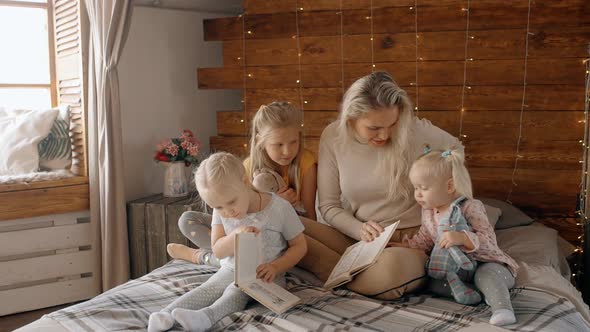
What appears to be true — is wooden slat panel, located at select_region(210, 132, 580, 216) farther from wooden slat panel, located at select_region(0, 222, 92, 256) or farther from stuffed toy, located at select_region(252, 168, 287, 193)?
wooden slat panel, located at select_region(0, 222, 92, 256)

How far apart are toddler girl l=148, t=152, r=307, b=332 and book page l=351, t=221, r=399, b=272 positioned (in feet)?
0.59

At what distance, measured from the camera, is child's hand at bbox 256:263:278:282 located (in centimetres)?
205

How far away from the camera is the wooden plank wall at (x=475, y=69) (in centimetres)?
309

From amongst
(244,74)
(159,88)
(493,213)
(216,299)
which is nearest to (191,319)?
(216,299)

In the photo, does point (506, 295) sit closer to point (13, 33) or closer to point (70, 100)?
point (70, 100)

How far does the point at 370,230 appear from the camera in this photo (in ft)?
7.57

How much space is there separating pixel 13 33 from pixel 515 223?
2.71 metres

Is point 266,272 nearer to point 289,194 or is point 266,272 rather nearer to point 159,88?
point 289,194

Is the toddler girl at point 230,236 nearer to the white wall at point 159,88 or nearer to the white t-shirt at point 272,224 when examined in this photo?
the white t-shirt at point 272,224

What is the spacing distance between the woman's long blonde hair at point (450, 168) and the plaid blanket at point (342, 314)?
0.35 metres

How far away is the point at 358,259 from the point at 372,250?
0.06 metres

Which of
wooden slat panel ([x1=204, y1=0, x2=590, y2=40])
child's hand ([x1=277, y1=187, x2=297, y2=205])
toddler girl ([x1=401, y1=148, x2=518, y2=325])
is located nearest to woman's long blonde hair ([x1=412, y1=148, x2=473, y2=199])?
toddler girl ([x1=401, y1=148, x2=518, y2=325])

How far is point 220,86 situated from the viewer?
3.80 meters

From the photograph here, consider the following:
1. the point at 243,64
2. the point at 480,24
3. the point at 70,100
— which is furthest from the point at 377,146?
the point at 70,100
